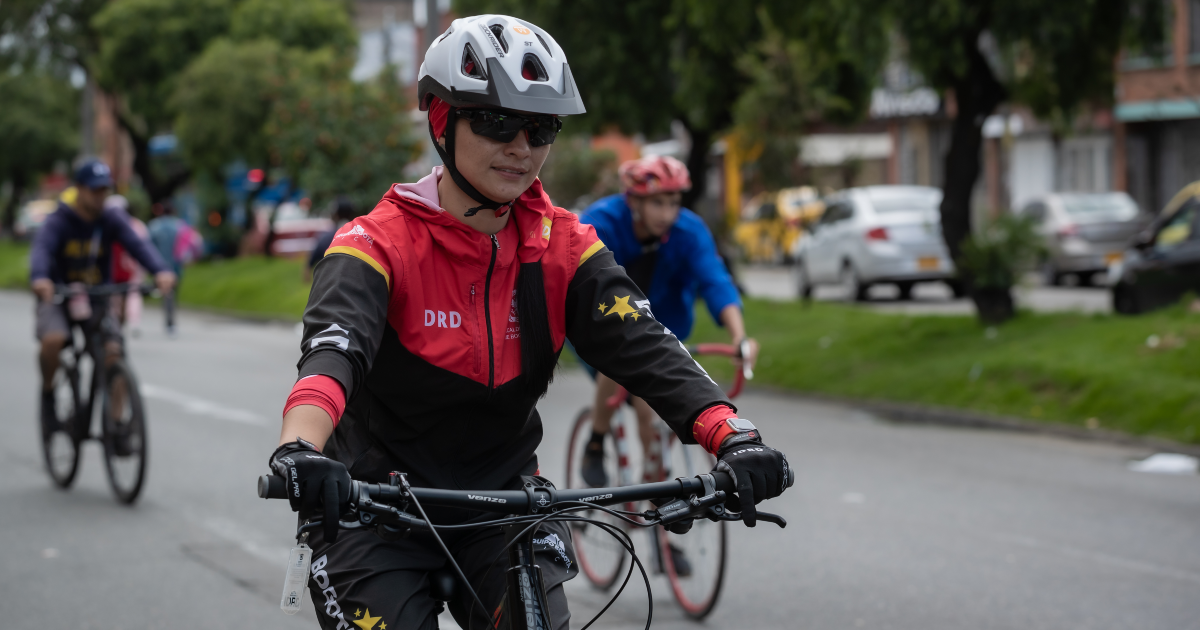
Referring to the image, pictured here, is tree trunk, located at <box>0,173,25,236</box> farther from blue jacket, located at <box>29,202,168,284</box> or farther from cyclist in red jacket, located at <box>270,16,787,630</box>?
cyclist in red jacket, located at <box>270,16,787,630</box>

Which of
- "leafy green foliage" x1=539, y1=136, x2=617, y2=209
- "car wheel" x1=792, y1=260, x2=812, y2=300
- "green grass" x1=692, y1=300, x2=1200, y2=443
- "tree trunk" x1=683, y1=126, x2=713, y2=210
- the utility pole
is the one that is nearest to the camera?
"green grass" x1=692, y1=300, x2=1200, y2=443

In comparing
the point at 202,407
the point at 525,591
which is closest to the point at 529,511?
the point at 525,591

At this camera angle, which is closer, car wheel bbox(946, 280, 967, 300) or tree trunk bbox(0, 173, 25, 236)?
car wheel bbox(946, 280, 967, 300)

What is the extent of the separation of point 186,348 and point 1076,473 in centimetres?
1317

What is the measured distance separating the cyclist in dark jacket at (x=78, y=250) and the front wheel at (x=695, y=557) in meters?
3.71

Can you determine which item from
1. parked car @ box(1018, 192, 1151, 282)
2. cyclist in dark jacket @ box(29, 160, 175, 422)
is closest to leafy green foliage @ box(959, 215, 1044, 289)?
parked car @ box(1018, 192, 1151, 282)

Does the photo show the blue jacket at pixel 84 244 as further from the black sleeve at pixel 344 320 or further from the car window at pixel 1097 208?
the car window at pixel 1097 208

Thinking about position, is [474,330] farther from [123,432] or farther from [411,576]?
[123,432]

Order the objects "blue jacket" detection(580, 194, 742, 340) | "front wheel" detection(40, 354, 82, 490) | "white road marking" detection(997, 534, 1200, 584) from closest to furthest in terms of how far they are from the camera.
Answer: "blue jacket" detection(580, 194, 742, 340)
"white road marking" detection(997, 534, 1200, 584)
"front wheel" detection(40, 354, 82, 490)

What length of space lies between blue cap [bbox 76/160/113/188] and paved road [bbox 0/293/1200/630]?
1.91m

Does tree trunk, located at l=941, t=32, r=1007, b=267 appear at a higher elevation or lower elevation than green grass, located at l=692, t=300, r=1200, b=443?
higher

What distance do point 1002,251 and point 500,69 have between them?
12.2 metres

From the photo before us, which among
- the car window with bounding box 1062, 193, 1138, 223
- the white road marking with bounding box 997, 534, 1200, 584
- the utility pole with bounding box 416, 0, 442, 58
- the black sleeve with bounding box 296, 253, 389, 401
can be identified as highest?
the utility pole with bounding box 416, 0, 442, 58

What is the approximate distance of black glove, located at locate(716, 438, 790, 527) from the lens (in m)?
2.57
